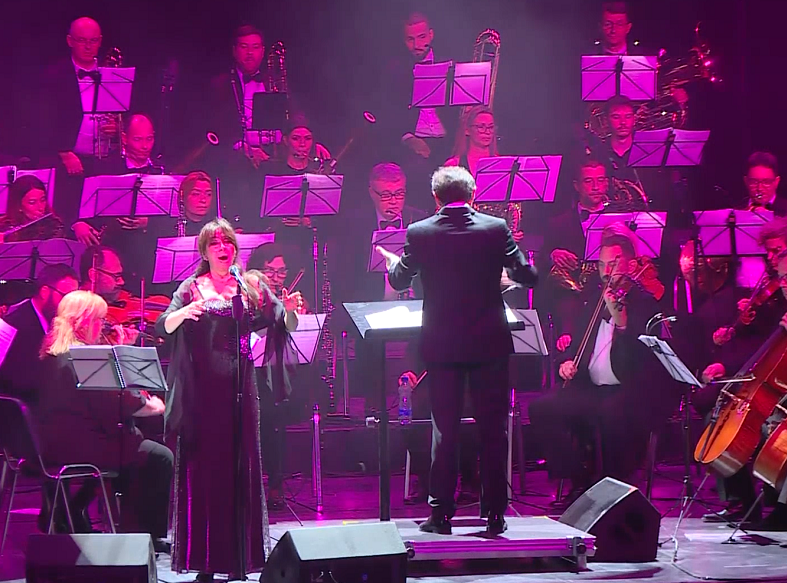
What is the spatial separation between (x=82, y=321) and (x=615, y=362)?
2.96 m

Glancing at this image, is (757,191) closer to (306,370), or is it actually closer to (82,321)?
(306,370)

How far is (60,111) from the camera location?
7680 millimetres

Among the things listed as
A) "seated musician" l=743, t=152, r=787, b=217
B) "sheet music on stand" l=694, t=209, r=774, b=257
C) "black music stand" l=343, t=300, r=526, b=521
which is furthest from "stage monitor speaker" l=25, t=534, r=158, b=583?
"seated musician" l=743, t=152, r=787, b=217

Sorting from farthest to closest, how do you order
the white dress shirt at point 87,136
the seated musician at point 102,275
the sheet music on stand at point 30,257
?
the white dress shirt at point 87,136 < the seated musician at point 102,275 < the sheet music on stand at point 30,257

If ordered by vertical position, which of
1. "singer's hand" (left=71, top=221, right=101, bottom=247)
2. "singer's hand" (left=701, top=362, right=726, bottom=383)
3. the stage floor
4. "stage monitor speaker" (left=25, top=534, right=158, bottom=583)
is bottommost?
the stage floor

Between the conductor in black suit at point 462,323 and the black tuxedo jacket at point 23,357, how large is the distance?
93.7 inches

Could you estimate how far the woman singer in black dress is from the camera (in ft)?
13.0

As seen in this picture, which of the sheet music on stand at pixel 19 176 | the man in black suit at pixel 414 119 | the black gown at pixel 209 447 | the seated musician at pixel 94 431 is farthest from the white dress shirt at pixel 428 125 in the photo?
the black gown at pixel 209 447

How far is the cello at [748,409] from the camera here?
186 inches

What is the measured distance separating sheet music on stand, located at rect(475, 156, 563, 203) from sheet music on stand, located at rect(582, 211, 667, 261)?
0.36 meters

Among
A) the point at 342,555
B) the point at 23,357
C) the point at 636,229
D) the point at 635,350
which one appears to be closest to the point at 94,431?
the point at 23,357

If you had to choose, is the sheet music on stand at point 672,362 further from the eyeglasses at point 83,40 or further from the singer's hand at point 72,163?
the eyeglasses at point 83,40

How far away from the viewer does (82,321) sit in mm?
4785

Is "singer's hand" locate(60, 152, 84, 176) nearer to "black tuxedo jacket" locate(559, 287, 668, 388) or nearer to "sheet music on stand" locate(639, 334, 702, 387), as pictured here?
"black tuxedo jacket" locate(559, 287, 668, 388)
